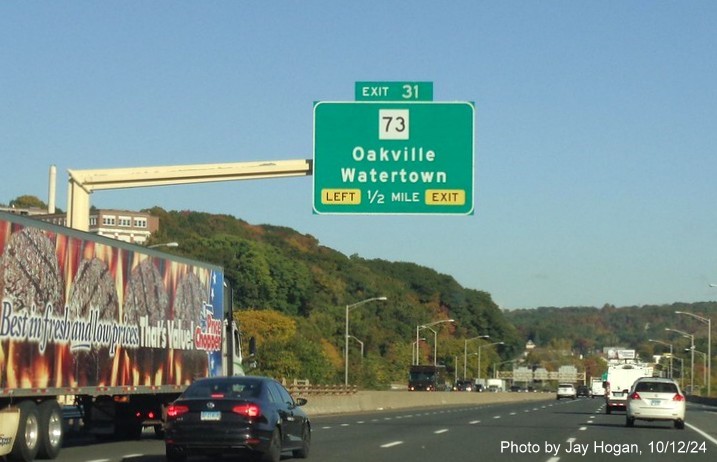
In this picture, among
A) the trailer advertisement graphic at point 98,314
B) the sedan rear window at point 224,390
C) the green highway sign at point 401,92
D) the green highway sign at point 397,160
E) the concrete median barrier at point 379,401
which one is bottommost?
the concrete median barrier at point 379,401

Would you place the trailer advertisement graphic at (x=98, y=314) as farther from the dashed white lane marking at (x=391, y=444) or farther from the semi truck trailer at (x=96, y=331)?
the dashed white lane marking at (x=391, y=444)

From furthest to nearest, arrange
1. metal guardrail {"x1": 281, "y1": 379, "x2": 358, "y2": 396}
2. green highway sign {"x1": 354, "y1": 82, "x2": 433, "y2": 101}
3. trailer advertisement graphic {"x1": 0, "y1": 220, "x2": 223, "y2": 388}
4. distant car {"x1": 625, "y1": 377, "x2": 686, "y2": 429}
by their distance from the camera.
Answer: metal guardrail {"x1": 281, "y1": 379, "x2": 358, "y2": 396} < distant car {"x1": 625, "y1": 377, "x2": 686, "y2": 429} < green highway sign {"x1": 354, "y1": 82, "x2": 433, "y2": 101} < trailer advertisement graphic {"x1": 0, "y1": 220, "x2": 223, "y2": 388}

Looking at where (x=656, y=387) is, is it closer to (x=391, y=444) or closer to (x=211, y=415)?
(x=391, y=444)

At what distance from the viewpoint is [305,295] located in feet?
487

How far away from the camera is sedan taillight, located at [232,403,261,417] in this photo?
18.6 meters

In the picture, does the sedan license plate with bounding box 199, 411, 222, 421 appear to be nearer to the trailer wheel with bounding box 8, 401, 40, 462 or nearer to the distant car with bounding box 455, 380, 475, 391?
the trailer wheel with bounding box 8, 401, 40, 462

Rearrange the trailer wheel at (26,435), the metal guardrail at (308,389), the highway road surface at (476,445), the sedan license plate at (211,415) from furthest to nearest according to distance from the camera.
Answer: the metal guardrail at (308,389) < the highway road surface at (476,445) < the trailer wheel at (26,435) < the sedan license plate at (211,415)

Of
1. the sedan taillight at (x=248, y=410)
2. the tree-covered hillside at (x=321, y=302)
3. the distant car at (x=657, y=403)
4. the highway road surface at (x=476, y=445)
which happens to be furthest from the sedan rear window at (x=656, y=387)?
the tree-covered hillside at (x=321, y=302)

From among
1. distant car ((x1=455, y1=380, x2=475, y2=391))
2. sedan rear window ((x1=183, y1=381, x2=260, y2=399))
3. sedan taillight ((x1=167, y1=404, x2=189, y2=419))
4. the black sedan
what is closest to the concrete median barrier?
sedan rear window ((x1=183, y1=381, x2=260, y2=399))

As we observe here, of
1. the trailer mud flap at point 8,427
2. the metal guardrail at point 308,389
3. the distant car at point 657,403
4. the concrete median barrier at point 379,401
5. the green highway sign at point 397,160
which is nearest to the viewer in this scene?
the trailer mud flap at point 8,427

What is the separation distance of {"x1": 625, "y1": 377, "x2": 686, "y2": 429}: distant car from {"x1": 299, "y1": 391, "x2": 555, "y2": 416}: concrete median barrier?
14.3 metres

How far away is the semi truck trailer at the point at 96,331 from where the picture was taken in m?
18.8

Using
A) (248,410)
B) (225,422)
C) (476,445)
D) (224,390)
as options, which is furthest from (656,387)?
(225,422)

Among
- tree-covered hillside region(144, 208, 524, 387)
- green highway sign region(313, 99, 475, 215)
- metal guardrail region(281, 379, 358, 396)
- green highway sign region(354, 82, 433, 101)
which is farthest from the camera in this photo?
tree-covered hillside region(144, 208, 524, 387)
